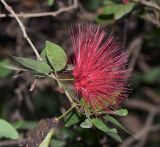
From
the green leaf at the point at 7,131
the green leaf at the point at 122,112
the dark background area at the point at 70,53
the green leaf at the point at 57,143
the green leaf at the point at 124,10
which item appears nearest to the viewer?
the green leaf at the point at 7,131

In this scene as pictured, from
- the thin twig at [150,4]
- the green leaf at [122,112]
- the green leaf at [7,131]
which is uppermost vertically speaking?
the thin twig at [150,4]

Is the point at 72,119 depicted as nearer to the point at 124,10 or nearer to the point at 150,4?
the point at 124,10

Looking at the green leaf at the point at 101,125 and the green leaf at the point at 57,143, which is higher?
the green leaf at the point at 101,125

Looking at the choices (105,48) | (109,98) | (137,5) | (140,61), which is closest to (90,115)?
(109,98)

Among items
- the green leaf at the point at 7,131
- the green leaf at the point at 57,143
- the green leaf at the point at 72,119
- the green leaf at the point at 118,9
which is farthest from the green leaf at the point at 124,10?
the green leaf at the point at 7,131

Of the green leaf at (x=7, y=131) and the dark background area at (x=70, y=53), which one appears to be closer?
the green leaf at (x=7, y=131)

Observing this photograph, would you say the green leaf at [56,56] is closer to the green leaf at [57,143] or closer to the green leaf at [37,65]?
the green leaf at [37,65]

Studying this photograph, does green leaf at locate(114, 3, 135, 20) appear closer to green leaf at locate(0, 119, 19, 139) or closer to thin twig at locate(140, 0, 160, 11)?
thin twig at locate(140, 0, 160, 11)
